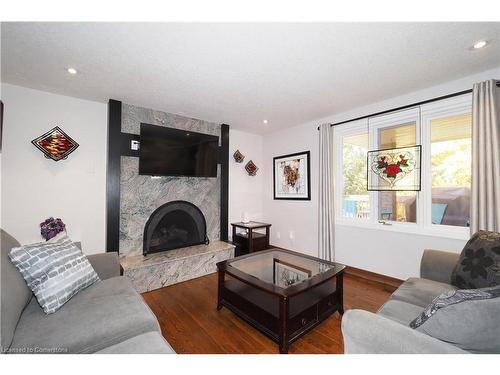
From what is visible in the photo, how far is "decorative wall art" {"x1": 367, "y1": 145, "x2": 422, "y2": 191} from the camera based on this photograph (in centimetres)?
261

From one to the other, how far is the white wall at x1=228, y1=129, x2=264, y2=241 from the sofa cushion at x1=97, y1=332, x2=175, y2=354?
297 centimetres

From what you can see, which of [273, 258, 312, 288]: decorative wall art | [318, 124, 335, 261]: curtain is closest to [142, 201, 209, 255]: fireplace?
[273, 258, 312, 288]: decorative wall art

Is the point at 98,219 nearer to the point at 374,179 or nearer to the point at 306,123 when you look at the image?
the point at 306,123

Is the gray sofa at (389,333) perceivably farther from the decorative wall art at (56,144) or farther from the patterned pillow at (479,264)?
the decorative wall art at (56,144)

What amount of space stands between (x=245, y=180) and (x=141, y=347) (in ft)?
11.4

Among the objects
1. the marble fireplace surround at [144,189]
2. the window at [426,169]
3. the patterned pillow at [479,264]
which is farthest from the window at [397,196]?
the marble fireplace surround at [144,189]

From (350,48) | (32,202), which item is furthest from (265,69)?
(32,202)

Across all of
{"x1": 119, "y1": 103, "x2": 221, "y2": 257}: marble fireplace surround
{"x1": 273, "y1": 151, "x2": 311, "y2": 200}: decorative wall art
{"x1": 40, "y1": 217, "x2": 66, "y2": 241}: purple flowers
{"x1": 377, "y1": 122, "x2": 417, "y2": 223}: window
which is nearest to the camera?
{"x1": 40, "y1": 217, "x2": 66, "y2": 241}: purple flowers

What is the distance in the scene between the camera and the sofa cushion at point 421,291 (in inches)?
58.7

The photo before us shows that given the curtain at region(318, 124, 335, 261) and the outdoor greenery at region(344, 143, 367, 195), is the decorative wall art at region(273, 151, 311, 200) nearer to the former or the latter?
the curtain at region(318, 124, 335, 261)

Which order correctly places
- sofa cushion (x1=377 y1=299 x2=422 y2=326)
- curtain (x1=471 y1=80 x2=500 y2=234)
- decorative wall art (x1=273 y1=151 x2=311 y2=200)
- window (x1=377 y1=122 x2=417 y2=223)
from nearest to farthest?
sofa cushion (x1=377 y1=299 x2=422 y2=326) < curtain (x1=471 y1=80 x2=500 y2=234) < window (x1=377 y1=122 x2=417 y2=223) < decorative wall art (x1=273 y1=151 x2=311 y2=200)

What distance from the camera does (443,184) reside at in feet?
8.02

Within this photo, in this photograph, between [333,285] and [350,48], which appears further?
[333,285]
